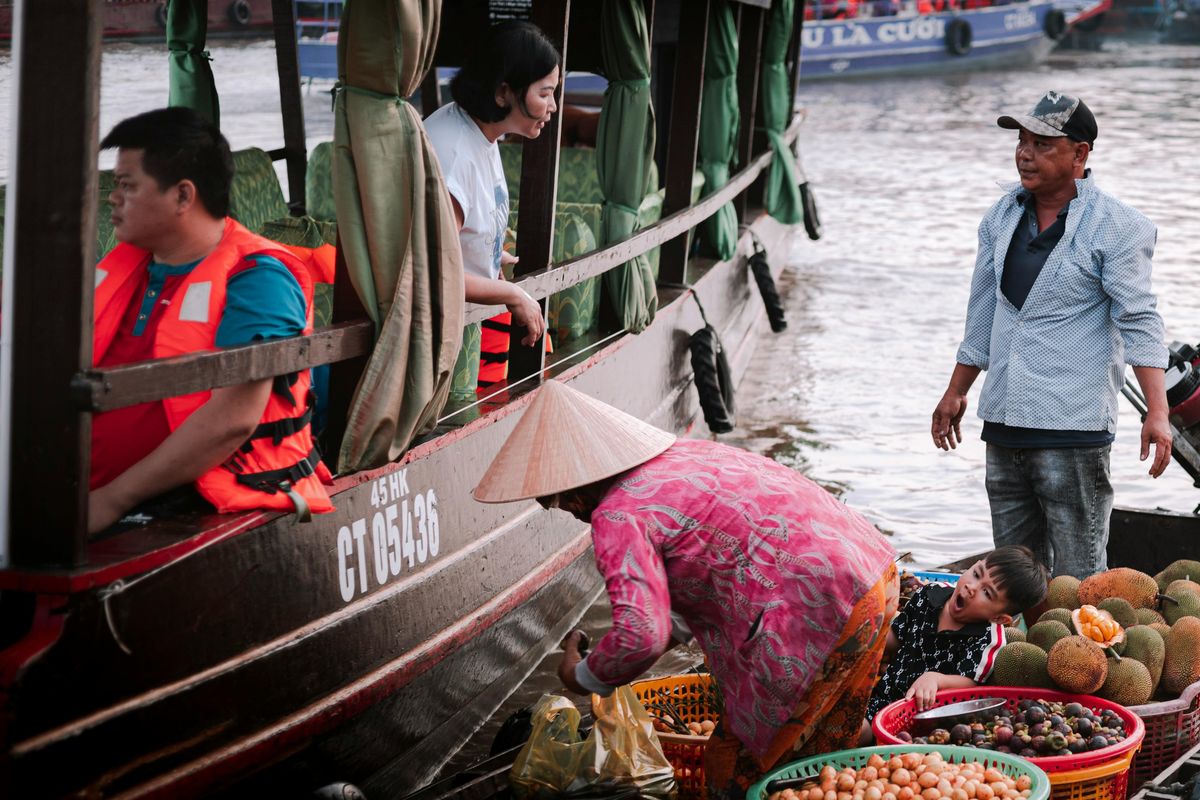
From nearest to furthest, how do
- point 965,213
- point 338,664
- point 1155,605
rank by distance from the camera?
point 338,664 < point 1155,605 < point 965,213

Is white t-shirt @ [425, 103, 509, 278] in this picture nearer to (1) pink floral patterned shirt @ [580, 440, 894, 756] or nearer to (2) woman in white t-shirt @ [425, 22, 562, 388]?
(2) woman in white t-shirt @ [425, 22, 562, 388]

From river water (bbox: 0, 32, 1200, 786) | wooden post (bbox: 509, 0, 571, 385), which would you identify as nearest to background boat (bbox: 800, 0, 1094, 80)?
river water (bbox: 0, 32, 1200, 786)

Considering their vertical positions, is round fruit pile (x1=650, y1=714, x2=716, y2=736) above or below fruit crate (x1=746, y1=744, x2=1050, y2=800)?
below

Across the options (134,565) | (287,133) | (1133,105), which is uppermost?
(1133,105)

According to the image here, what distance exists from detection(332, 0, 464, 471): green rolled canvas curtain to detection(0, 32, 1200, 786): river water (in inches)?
29.0

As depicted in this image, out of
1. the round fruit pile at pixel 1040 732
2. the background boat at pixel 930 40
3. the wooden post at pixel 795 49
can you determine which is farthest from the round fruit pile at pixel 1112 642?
the background boat at pixel 930 40

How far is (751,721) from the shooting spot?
3.17 metres

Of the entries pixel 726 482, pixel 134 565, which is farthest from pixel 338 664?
pixel 726 482

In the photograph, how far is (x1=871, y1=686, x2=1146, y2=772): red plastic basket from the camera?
3.38 meters

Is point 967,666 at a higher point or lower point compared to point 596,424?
lower

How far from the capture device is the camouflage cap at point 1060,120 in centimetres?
400

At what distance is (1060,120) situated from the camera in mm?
4008

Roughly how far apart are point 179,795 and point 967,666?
6.97 feet

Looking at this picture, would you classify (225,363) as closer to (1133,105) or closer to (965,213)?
(965,213)
